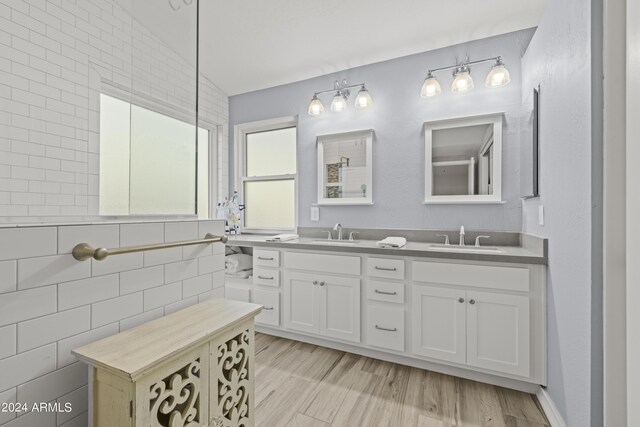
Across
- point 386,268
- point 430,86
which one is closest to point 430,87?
point 430,86

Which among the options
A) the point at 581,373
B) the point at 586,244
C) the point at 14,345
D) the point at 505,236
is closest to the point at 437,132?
the point at 505,236

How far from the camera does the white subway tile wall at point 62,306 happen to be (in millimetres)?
752

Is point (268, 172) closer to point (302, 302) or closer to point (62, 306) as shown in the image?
point (302, 302)

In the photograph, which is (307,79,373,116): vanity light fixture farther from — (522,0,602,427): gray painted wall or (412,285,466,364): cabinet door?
(412,285,466,364): cabinet door

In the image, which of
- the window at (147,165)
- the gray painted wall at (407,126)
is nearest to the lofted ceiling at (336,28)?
the gray painted wall at (407,126)

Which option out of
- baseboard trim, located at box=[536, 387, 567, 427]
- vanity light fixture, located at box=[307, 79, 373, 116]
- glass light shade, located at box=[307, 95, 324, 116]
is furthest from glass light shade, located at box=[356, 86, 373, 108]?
baseboard trim, located at box=[536, 387, 567, 427]

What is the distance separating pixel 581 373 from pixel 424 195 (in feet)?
5.05

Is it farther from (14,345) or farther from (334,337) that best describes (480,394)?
(14,345)

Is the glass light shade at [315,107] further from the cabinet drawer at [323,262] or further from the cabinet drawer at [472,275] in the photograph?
the cabinet drawer at [472,275]

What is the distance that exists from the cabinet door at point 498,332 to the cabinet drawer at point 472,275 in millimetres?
68

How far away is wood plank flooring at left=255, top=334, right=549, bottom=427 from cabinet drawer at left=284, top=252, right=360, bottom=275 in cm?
69

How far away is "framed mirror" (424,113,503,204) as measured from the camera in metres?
2.25

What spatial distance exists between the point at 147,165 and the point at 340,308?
166cm

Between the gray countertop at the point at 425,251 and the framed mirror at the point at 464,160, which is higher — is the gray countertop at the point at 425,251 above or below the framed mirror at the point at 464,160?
below
